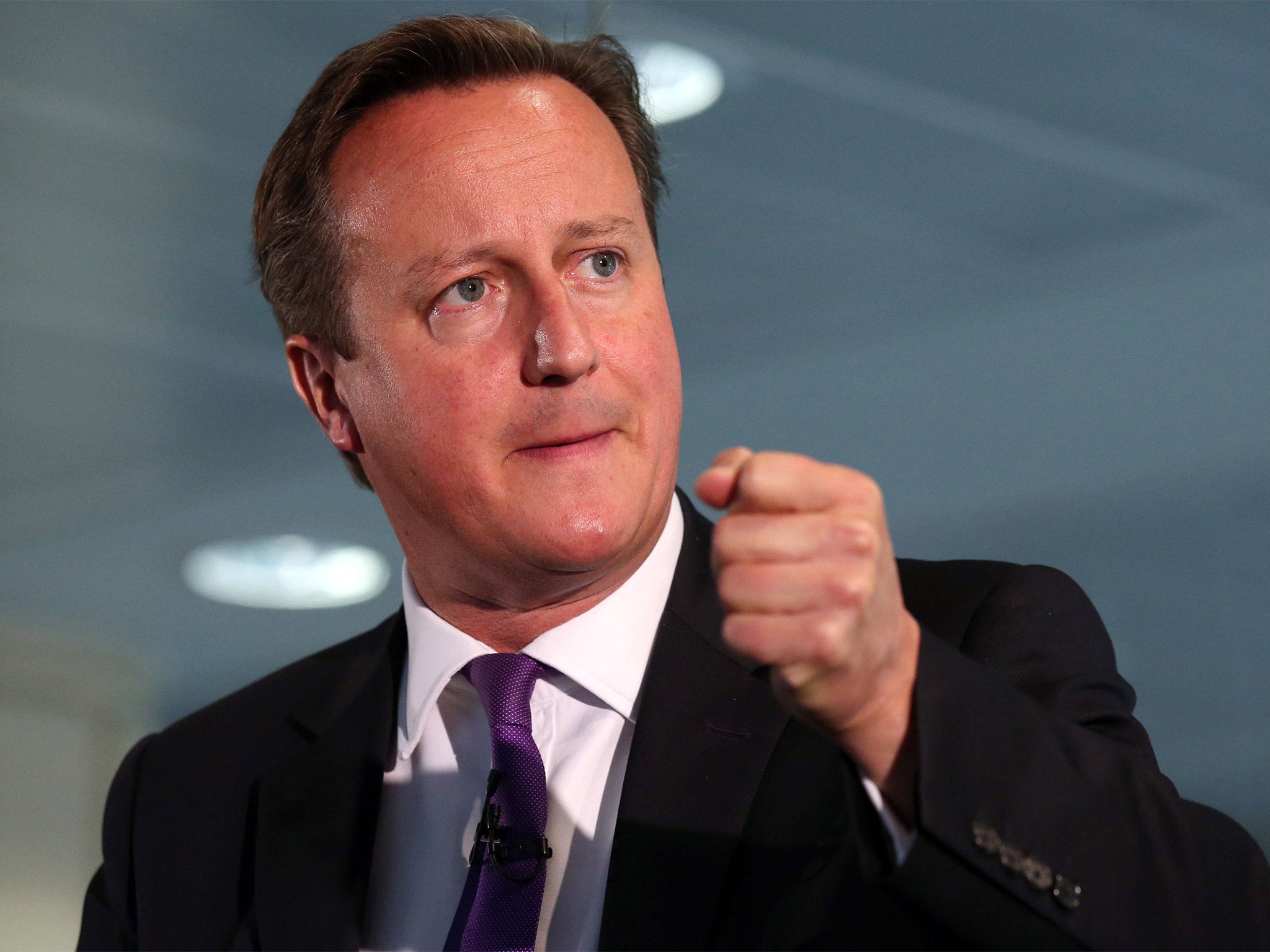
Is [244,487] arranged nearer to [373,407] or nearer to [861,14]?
[373,407]

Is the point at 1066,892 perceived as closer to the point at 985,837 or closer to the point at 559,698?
the point at 985,837

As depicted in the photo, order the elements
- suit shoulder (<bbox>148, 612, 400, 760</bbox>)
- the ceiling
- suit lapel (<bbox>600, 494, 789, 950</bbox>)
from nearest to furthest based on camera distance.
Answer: suit lapel (<bbox>600, 494, 789, 950</bbox>), suit shoulder (<bbox>148, 612, 400, 760</bbox>), the ceiling

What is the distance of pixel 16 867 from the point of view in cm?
302

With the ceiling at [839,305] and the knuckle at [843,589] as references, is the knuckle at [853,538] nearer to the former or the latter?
the knuckle at [843,589]

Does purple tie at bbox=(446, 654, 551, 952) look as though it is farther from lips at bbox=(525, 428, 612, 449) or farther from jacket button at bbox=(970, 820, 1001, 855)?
jacket button at bbox=(970, 820, 1001, 855)

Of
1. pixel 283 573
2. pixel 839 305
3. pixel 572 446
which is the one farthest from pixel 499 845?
pixel 283 573

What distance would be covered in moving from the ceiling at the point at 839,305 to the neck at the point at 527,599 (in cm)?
83

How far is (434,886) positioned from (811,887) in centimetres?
55

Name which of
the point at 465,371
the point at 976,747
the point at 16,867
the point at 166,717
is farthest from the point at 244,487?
the point at 976,747

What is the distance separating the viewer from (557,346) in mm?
1673

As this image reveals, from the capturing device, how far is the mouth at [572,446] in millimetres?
1670

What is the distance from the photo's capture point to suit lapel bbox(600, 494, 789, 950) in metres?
1.49

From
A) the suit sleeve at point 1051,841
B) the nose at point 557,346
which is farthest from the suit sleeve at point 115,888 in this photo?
the suit sleeve at point 1051,841

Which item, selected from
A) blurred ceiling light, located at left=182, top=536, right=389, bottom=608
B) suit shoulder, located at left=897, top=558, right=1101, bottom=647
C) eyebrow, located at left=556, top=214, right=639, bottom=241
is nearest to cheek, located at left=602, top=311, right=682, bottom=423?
eyebrow, located at left=556, top=214, right=639, bottom=241
